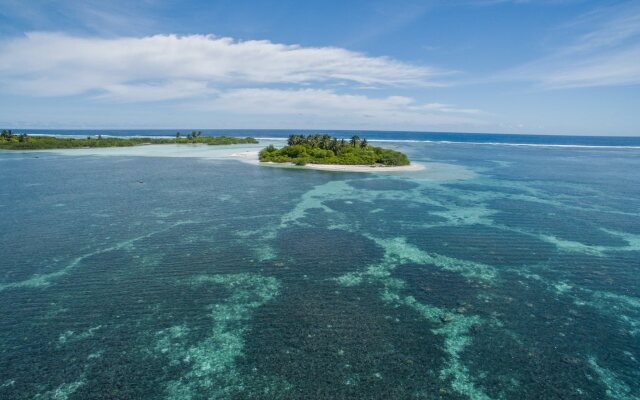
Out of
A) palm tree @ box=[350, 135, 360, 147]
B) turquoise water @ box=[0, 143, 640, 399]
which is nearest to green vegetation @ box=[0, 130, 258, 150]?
palm tree @ box=[350, 135, 360, 147]

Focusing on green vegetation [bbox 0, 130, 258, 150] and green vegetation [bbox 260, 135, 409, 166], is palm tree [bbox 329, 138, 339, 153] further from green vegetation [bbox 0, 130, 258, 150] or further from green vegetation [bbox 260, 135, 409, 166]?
green vegetation [bbox 0, 130, 258, 150]

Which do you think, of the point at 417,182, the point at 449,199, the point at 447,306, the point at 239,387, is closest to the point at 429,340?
the point at 447,306

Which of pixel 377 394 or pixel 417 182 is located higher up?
pixel 417 182

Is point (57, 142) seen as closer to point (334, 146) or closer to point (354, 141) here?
point (334, 146)

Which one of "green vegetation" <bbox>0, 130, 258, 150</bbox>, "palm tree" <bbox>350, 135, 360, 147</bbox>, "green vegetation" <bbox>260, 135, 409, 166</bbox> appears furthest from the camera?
"green vegetation" <bbox>0, 130, 258, 150</bbox>

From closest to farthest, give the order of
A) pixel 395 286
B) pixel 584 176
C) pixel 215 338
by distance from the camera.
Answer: pixel 215 338
pixel 395 286
pixel 584 176

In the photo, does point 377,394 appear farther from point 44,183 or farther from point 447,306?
point 44,183
